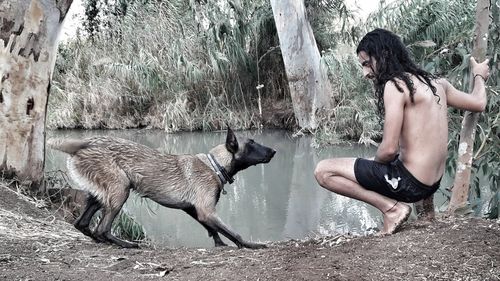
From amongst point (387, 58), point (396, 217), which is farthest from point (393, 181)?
point (387, 58)

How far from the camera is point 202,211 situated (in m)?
5.49

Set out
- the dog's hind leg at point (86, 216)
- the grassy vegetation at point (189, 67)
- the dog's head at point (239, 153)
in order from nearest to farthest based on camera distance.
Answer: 1. the dog's hind leg at point (86, 216)
2. the dog's head at point (239, 153)
3. the grassy vegetation at point (189, 67)

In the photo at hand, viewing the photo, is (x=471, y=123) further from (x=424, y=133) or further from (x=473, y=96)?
(x=424, y=133)

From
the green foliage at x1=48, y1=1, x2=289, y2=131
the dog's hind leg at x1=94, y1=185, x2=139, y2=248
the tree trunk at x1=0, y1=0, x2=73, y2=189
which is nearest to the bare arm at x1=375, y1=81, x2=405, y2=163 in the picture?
the dog's hind leg at x1=94, y1=185, x2=139, y2=248

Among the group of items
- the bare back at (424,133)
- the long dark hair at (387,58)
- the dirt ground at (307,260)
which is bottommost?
the dirt ground at (307,260)

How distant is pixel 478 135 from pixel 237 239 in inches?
96.4

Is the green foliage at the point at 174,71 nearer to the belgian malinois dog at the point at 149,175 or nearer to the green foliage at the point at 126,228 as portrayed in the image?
the green foliage at the point at 126,228

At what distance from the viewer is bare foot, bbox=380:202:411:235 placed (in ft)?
13.2

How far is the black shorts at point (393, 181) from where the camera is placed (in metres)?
3.99

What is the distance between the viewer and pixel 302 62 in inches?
621

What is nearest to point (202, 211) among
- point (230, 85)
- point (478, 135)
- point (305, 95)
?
point (478, 135)

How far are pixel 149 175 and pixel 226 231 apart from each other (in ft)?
2.82

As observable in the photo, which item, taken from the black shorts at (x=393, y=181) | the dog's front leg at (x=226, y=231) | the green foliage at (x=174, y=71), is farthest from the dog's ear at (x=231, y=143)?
the green foliage at (x=174, y=71)

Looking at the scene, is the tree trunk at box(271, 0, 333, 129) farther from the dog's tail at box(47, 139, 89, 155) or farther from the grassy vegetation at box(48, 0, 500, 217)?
the dog's tail at box(47, 139, 89, 155)
